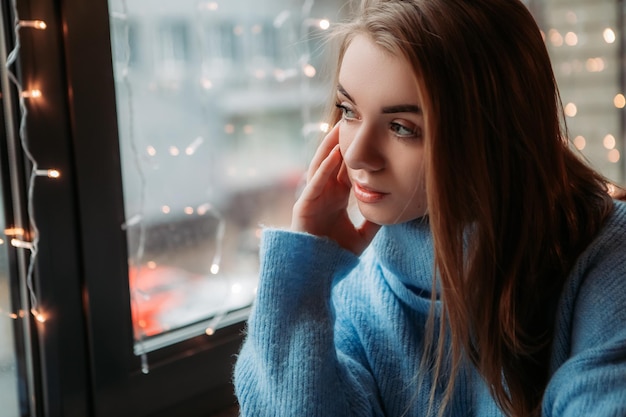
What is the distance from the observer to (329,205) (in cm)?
100

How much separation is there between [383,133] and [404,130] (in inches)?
1.1

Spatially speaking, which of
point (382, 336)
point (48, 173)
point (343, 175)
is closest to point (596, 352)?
point (382, 336)

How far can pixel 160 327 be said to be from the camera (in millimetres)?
1211

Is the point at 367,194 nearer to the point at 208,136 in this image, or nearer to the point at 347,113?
the point at 347,113

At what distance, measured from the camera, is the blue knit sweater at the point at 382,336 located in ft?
2.68

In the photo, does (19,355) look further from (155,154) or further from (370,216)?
(370,216)

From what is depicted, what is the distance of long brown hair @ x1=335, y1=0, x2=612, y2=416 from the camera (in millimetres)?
801

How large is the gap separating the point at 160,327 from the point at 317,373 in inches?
16.4

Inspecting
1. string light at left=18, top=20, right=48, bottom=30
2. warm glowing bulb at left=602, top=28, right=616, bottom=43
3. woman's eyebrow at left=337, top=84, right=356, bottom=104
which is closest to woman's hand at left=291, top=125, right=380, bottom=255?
woman's eyebrow at left=337, top=84, right=356, bottom=104

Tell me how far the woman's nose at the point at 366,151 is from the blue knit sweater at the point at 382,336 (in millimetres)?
146

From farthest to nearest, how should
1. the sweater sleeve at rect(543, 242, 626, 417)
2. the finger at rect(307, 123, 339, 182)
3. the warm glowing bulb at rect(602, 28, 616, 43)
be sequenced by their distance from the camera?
the warm glowing bulb at rect(602, 28, 616, 43), the finger at rect(307, 123, 339, 182), the sweater sleeve at rect(543, 242, 626, 417)

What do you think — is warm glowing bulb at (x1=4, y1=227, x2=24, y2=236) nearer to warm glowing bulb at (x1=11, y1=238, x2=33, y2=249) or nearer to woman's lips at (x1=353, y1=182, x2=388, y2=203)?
warm glowing bulb at (x1=11, y1=238, x2=33, y2=249)

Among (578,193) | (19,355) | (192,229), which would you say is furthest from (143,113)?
(578,193)

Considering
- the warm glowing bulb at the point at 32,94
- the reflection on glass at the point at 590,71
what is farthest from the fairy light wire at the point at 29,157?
the reflection on glass at the point at 590,71
